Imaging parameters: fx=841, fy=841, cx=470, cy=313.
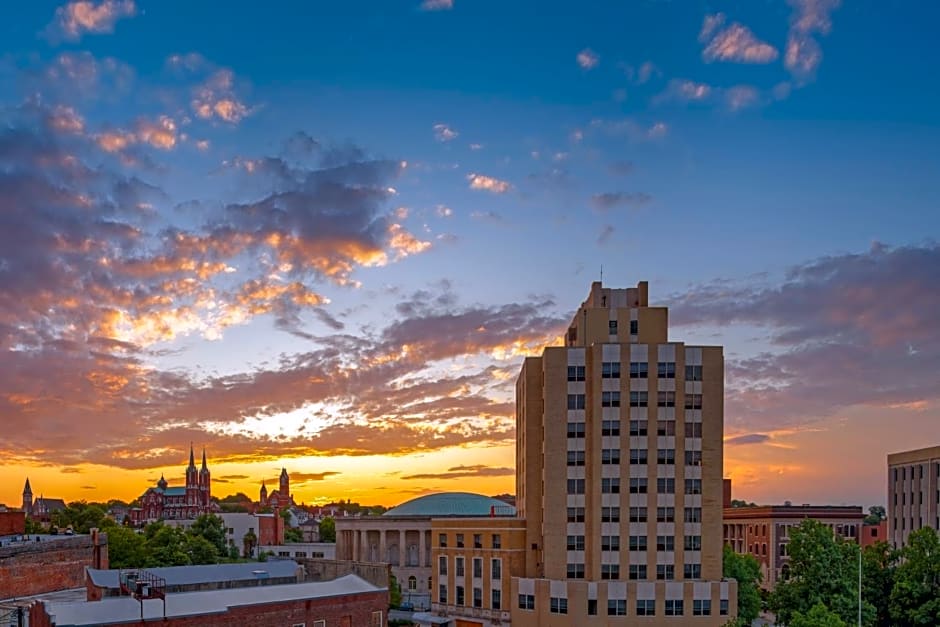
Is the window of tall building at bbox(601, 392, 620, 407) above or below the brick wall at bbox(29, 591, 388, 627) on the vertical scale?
above

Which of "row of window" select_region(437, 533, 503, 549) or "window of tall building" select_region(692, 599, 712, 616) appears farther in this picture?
"row of window" select_region(437, 533, 503, 549)

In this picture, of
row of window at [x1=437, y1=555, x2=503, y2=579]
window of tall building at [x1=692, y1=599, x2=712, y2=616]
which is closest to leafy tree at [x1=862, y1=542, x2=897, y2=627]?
window of tall building at [x1=692, y1=599, x2=712, y2=616]

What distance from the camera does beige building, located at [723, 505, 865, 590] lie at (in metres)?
129

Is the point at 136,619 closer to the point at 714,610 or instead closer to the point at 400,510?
the point at 714,610

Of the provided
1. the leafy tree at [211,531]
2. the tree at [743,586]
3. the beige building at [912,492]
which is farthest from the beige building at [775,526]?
the leafy tree at [211,531]

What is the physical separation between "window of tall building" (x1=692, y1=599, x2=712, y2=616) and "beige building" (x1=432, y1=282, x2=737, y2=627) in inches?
3.4

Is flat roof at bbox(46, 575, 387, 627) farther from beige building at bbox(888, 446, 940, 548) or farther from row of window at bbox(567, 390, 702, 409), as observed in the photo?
beige building at bbox(888, 446, 940, 548)

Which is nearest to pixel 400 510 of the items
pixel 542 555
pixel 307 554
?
pixel 307 554

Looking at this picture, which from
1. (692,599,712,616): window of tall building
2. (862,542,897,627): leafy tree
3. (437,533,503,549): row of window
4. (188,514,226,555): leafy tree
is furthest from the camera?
(188,514,226,555): leafy tree

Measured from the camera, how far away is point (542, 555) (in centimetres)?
7781

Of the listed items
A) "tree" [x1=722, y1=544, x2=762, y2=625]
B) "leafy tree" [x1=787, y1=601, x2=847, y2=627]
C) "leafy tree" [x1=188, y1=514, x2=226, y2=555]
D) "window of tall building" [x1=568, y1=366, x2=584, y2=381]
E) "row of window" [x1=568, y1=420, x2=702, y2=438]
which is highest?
"window of tall building" [x1=568, y1=366, x2=584, y2=381]

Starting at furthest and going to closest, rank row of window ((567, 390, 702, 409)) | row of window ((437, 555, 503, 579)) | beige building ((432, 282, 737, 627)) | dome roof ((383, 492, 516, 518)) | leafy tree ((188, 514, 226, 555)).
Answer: leafy tree ((188, 514, 226, 555)) → dome roof ((383, 492, 516, 518)) → row of window ((437, 555, 503, 579)) → row of window ((567, 390, 702, 409)) → beige building ((432, 282, 737, 627))

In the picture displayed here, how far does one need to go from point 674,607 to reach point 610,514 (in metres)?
9.31

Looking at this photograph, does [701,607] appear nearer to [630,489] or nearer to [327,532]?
[630,489]
